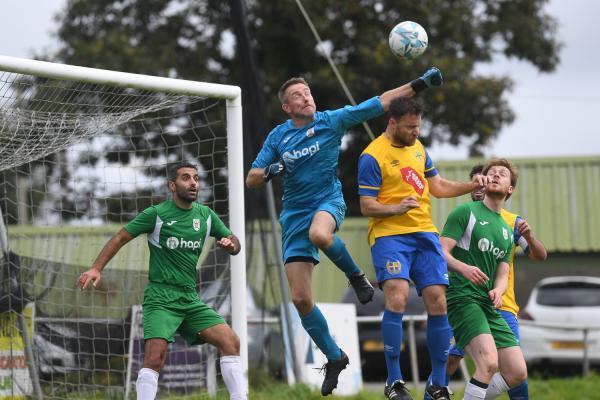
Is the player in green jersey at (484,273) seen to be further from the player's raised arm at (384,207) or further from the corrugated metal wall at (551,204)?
the corrugated metal wall at (551,204)

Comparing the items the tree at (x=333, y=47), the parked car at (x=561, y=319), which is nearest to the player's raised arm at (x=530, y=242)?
the parked car at (x=561, y=319)

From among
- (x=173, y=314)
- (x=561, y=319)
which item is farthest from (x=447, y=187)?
(x=561, y=319)

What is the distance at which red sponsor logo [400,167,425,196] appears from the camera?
8.46 meters

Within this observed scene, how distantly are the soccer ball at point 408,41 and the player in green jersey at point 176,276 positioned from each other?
2029 mm

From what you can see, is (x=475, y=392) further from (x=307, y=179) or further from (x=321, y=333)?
(x=307, y=179)

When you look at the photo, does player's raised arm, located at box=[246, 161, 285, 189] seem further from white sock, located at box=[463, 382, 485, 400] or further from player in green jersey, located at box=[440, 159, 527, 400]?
white sock, located at box=[463, 382, 485, 400]

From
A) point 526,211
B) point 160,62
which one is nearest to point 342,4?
point 160,62

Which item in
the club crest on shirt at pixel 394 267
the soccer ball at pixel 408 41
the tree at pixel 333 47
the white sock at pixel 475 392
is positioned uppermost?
the tree at pixel 333 47

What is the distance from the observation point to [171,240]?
9078mm

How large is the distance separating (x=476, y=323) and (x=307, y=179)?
1784 millimetres

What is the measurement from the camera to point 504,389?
9.29 metres

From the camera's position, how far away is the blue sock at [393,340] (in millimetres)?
8398

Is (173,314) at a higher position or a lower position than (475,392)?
higher

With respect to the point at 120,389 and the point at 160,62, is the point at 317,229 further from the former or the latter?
the point at 160,62
